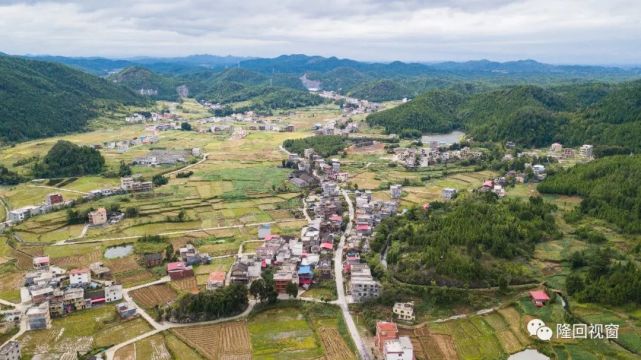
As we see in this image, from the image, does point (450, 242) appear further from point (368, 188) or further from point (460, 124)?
point (460, 124)

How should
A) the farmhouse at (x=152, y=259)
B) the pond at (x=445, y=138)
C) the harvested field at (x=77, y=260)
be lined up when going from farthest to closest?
1. the pond at (x=445, y=138)
2. the harvested field at (x=77, y=260)
3. the farmhouse at (x=152, y=259)

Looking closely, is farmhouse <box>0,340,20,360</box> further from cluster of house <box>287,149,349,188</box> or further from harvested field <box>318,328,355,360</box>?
cluster of house <box>287,149,349,188</box>

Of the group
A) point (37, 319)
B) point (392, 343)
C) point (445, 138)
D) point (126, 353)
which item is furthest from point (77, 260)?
point (445, 138)

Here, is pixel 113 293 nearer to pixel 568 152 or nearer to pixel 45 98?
pixel 568 152

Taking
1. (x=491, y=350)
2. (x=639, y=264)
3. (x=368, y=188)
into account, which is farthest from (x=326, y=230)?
(x=639, y=264)

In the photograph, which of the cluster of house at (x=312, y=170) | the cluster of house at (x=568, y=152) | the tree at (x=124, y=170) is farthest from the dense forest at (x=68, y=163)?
the cluster of house at (x=568, y=152)

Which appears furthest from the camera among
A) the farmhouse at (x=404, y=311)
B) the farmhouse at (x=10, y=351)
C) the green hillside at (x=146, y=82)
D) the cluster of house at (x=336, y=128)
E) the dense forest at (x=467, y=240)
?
the green hillside at (x=146, y=82)

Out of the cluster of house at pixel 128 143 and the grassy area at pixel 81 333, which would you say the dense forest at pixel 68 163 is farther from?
the grassy area at pixel 81 333
